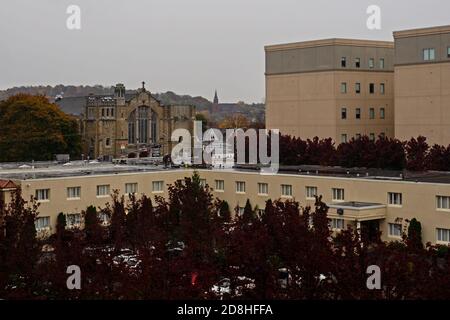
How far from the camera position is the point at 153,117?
71.1 meters

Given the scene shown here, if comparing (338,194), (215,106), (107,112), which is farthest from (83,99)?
(215,106)

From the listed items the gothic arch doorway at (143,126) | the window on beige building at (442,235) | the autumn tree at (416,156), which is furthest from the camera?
the gothic arch doorway at (143,126)

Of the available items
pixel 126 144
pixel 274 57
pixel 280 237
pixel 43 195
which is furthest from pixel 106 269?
pixel 126 144

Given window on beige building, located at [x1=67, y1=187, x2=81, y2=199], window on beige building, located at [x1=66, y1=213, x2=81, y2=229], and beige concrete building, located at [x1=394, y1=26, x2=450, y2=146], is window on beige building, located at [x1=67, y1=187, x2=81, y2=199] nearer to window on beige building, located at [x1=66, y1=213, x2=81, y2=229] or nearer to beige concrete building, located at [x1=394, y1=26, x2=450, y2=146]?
window on beige building, located at [x1=66, y1=213, x2=81, y2=229]

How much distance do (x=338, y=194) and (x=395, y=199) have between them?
2.80m

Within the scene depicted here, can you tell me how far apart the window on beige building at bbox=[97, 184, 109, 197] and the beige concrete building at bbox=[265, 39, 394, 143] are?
20842 millimetres

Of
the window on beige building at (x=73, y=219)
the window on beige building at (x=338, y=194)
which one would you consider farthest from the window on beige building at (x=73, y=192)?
the window on beige building at (x=338, y=194)

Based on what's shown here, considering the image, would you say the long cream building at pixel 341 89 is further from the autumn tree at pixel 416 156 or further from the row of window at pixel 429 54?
the autumn tree at pixel 416 156

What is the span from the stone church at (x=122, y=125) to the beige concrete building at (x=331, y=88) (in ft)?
57.6

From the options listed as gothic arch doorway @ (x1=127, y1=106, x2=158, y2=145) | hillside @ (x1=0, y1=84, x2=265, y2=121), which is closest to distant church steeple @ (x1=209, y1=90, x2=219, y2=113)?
hillside @ (x1=0, y1=84, x2=265, y2=121)

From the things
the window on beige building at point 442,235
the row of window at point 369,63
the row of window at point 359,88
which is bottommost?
the window on beige building at point 442,235

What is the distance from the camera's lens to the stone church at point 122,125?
2697 inches

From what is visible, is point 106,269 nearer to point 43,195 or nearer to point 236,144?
point 43,195
